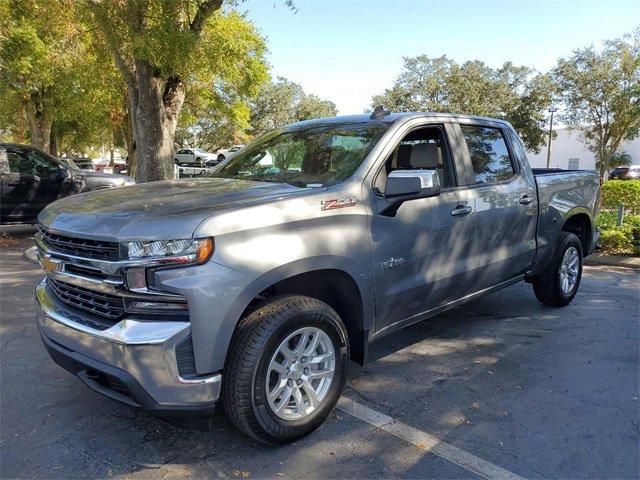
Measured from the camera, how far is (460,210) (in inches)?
155

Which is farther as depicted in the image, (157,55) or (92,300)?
(157,55)

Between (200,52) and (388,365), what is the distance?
20.1 ft

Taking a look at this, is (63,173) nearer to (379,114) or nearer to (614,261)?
(379,114)

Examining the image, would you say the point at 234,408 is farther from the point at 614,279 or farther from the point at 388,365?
the point at 614,279

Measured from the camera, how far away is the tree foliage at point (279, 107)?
152ft

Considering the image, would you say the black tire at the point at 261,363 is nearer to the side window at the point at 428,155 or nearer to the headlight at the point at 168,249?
the headlight at the point at 168,249

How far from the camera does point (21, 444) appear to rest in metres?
3.03

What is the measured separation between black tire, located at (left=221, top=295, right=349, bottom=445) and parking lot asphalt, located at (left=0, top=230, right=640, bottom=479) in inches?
6.2

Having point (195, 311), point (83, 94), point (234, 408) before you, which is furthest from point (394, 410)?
point (83, 94)

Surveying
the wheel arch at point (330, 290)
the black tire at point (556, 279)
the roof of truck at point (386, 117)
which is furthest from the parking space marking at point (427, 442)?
the black tire at point (556, 279)

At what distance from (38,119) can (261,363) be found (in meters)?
23.3

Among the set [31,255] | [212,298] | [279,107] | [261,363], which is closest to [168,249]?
[212,298]

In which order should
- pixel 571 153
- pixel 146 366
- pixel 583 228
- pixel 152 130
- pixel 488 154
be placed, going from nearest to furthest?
pixel 146 366, pixel 488 154, pixel 583 228, pixel 152 130, pixel 571 153

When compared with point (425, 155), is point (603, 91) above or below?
above
